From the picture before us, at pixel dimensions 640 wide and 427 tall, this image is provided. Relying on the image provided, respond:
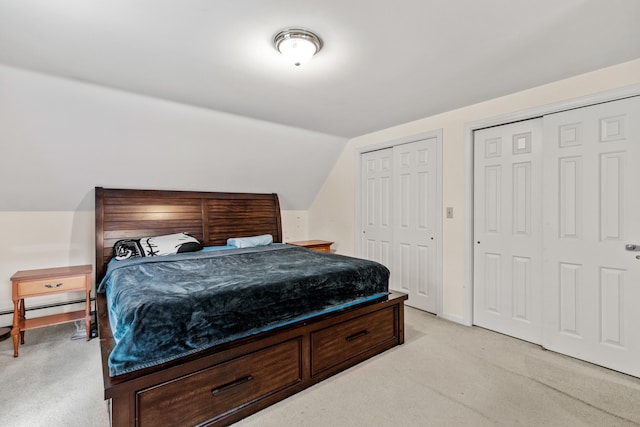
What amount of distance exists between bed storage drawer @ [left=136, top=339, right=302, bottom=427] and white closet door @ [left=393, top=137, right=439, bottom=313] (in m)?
2.07

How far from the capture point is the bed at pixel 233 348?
1531 millimetres

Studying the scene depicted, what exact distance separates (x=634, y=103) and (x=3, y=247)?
5.51 metres

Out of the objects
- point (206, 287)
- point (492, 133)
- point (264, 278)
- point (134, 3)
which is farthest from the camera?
point (492, 133)

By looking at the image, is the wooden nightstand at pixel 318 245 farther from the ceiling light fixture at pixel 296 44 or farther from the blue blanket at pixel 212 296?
the ceiling light fixture at pixel 296 44

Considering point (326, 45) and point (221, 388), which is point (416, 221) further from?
point (221, 388)

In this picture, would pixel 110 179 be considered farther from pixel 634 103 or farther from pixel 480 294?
pixel 634 103

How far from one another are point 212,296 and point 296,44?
1.58 m

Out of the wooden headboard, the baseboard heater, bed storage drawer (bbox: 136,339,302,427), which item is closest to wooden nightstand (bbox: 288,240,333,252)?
the wooden headboard

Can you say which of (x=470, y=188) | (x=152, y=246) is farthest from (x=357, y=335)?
(x=152, y=246)

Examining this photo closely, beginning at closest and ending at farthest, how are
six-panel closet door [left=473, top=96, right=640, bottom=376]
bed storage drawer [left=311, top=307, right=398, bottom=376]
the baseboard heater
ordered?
1. bed storage drawer [left=311, top=307, right=398, bottom=376]
2. six-panel closet door [left=473, top=96, right=640, bottom=376]
3. the baseboard heater

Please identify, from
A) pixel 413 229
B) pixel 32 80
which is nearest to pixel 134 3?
pixel 32 80

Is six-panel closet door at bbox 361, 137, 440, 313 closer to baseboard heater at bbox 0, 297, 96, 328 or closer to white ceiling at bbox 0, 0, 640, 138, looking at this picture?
white ceiling at bbox 0, 0, 640, 138

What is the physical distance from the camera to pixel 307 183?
15.8 feet

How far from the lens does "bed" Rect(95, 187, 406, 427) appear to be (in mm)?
1531
